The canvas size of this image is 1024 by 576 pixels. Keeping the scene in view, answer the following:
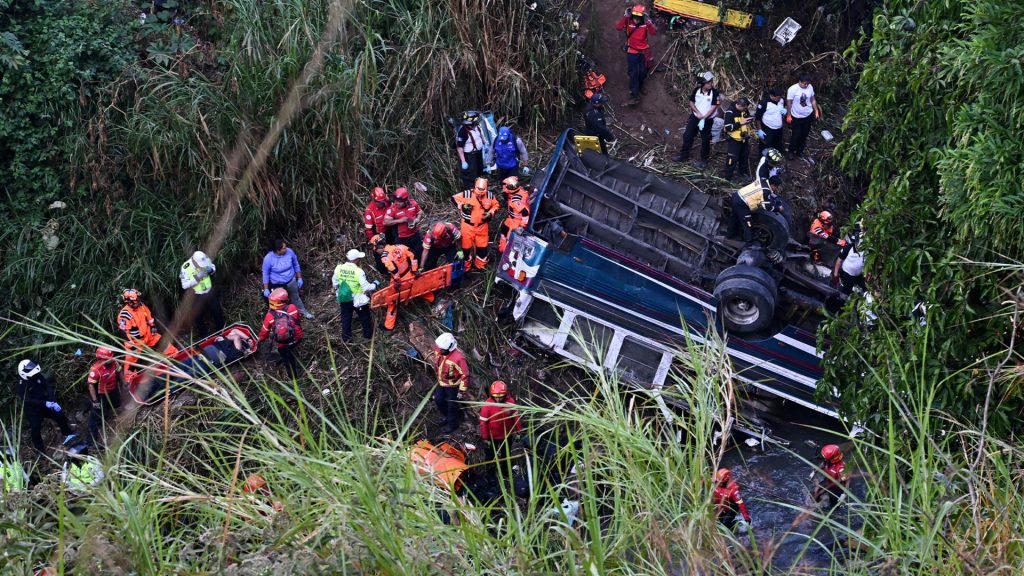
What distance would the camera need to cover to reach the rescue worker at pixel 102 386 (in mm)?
8833

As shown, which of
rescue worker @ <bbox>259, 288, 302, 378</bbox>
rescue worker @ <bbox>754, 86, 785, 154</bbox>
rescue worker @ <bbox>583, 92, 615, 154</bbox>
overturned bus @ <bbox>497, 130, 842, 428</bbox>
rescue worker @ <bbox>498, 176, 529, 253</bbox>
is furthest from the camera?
rescue worker @ <bbox>754, 86, 785, 154</bbox>

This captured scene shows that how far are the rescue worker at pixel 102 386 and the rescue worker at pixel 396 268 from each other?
2727 mm

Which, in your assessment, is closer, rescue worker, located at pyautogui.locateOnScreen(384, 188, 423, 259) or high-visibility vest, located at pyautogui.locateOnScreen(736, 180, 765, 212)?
high-visibility vest, located at pyautogui.locateOnScreen(736, 180, 765, 212)

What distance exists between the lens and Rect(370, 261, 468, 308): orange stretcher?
9.80 m

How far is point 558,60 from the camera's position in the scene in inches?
486

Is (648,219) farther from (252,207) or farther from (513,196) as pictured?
(252,207)

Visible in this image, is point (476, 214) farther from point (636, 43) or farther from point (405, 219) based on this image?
point (636, 43)

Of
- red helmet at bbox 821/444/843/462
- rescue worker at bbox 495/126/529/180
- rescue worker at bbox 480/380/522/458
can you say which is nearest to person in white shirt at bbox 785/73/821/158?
rescue worker at bbox 495/126/529/180

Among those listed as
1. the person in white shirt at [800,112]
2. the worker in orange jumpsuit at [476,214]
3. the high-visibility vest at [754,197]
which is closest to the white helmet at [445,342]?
the worker in orange jumpsuit at [476,214]

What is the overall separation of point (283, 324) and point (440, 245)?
6.38 feet

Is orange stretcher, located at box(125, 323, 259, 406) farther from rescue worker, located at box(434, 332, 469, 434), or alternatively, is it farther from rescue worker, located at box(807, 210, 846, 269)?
rescue worker, located at box(807, 210, 846, 269)

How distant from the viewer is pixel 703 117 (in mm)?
11750

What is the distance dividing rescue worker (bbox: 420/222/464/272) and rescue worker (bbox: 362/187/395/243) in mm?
527

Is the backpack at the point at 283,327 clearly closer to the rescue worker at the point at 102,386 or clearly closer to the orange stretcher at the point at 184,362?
the orange stretcher at the point at 184,362
